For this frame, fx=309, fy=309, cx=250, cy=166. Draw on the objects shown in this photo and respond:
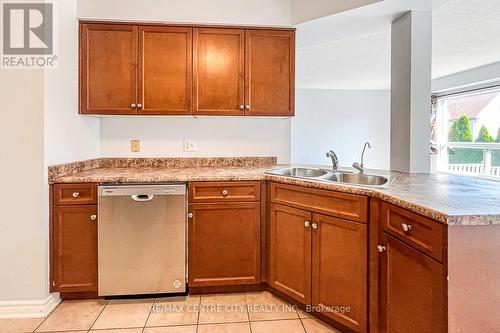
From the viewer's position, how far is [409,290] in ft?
4.37

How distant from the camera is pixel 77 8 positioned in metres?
2.39

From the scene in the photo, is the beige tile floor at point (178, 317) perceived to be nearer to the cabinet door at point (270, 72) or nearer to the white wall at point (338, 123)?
the cabinet door at point (270, 72)

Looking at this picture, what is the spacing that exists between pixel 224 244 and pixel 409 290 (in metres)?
1.20

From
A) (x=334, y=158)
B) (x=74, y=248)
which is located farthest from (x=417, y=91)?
(x=74, y=248)

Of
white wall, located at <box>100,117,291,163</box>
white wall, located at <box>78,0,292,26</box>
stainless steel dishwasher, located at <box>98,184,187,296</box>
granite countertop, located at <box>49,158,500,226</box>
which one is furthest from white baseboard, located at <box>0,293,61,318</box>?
white wall, located at <box>78,0,292,26</box>

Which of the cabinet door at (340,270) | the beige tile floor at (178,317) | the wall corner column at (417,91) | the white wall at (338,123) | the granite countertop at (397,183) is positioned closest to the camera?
the granite countertop at (397,183)

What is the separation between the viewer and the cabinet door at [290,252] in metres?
1.94

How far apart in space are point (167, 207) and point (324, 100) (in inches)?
211

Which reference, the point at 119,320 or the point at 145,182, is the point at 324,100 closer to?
the point at 145,182

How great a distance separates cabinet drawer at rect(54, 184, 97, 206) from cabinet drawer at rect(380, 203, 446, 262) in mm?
1795

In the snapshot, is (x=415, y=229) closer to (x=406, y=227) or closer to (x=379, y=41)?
(x=406, y=227)

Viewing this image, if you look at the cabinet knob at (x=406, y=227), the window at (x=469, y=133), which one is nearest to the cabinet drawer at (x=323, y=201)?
the cabinet knob at (x=406, y=227)

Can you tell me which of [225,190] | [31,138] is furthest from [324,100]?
[31,138]

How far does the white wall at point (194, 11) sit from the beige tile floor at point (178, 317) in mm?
2140
